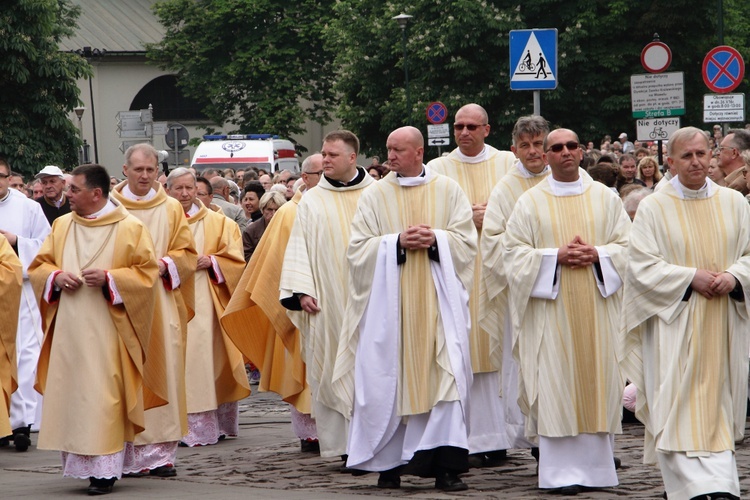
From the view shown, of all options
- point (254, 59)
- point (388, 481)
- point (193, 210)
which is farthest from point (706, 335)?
point (254, 59)

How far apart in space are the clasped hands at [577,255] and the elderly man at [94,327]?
2.65 metres

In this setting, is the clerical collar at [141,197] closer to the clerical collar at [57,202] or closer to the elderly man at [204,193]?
the elderly man at [204,193]

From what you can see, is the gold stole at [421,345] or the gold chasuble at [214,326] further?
the gold chasuble at [214,326]

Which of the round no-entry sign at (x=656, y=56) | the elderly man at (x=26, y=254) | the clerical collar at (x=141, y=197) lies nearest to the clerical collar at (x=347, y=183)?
the clerical collar at (x=141, y=197)

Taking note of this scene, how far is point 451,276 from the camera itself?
30.1 feet

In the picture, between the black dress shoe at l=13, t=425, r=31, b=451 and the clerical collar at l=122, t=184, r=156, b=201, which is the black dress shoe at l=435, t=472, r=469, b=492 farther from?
the black dress shoe at l=13, t=425, r=31, b=451

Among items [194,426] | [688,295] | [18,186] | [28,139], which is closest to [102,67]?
[28,139]

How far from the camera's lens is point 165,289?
10211mm

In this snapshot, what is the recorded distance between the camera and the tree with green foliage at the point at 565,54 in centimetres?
3966

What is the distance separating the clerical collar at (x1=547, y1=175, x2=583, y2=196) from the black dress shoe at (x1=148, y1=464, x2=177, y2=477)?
3.19m

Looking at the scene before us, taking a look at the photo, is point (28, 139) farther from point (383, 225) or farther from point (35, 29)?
point (383, 225)

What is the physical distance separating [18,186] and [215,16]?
3903 centimetres

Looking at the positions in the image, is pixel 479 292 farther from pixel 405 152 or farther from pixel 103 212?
Answer: pixel 103 212

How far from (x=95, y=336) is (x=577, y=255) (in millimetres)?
3052
